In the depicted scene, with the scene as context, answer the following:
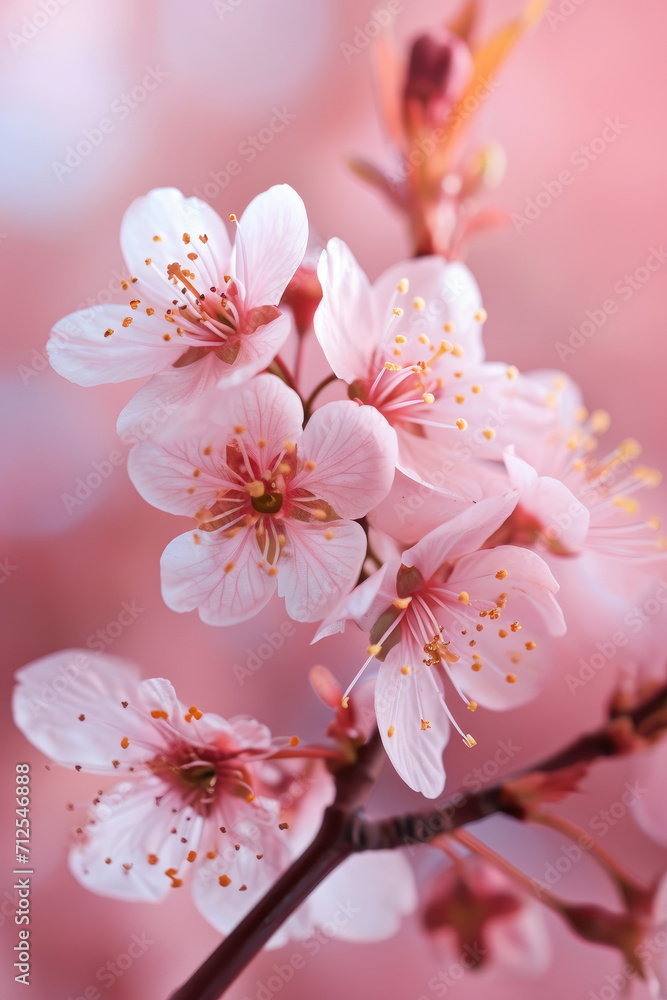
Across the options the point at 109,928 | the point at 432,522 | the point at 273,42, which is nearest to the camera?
the point at 432,522

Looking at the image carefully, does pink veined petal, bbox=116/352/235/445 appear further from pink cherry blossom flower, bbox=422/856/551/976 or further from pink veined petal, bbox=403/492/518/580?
pink cherry blossom flower, bbox=422/856/551/976

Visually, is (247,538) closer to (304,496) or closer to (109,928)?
(304,496)

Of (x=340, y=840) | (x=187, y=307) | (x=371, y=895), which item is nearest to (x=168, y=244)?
(x=187, y=307)

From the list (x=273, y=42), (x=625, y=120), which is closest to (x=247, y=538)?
(x=273, y=42)

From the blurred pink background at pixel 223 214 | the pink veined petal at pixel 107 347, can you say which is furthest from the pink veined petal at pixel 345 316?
the blurred pink background at pixel 223 214

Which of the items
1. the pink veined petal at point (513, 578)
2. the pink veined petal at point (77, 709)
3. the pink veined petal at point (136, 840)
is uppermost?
the pink veined petal at point (513, 578)

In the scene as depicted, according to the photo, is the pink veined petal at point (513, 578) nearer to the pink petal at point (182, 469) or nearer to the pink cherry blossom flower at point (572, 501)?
the pink cherry blossom flower at point (572, 501)

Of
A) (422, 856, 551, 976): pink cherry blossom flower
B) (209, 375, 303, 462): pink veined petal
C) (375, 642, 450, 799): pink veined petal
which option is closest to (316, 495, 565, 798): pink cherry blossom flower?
(375, 642, 450, 799): pink veined petal
